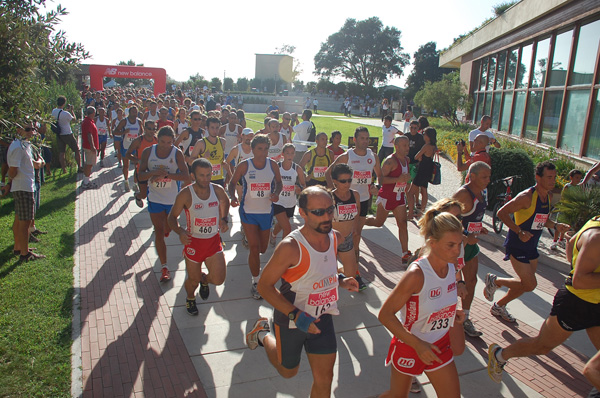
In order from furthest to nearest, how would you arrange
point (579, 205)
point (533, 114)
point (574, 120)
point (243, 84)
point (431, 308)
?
point (243, 84) < point (533, 114) < point (574, 120) < point (579, 205) < point (431, 308)

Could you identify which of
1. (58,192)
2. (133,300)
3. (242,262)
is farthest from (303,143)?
(133,300)

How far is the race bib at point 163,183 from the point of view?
6.34 m

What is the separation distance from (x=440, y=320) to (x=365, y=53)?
85.7 m

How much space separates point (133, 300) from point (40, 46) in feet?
10.6

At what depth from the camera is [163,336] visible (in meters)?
4.95

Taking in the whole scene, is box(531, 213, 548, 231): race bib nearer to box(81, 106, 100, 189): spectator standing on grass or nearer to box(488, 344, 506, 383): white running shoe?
box(488, 344, 506, 383): white running shoe

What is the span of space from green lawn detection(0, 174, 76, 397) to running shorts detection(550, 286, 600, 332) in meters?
4.35

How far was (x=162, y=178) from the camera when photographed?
6.30 meters

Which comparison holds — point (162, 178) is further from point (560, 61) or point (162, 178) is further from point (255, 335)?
point (560, 61)

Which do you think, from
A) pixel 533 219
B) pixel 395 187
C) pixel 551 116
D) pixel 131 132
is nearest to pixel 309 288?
pixel 533 219

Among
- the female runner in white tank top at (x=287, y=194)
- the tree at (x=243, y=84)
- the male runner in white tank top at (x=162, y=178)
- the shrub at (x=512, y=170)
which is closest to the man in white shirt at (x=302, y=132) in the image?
the shrub at (x=512, y=170)

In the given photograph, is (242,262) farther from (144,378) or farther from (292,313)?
(292,313)

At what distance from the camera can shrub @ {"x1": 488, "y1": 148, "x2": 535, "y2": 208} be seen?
10547 millimetres

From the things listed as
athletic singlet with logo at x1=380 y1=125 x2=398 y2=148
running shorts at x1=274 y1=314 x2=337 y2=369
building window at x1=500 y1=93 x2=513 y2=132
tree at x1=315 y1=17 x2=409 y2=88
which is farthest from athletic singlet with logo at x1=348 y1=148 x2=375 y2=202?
tree at x1=315 y1=17 x2=409 y2=88
